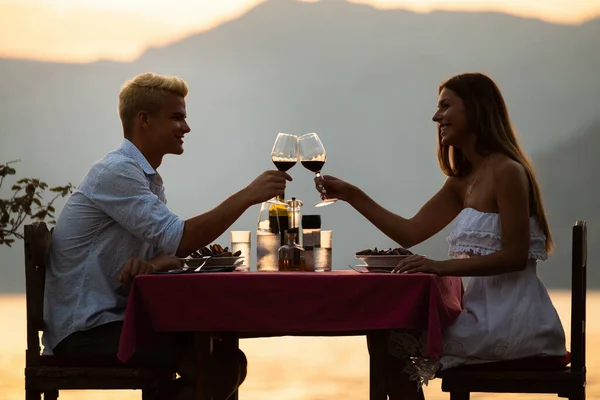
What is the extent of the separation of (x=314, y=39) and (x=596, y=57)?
234 cm

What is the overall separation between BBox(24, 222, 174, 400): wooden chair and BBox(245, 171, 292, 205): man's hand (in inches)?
19.5

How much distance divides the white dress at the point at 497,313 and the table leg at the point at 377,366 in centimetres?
15

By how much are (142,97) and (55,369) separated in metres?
0.80

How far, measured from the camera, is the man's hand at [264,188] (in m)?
2.43

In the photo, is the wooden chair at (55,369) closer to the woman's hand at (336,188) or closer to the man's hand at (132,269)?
the man's hand at (132,269)

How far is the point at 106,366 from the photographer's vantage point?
233 cm

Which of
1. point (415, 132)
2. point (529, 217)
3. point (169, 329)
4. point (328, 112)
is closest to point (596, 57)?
point (415, 132)

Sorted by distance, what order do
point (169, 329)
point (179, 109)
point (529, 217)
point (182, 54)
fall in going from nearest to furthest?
point (169, 329) → point (529, 217) → point (179, 109) → point (182, 54)

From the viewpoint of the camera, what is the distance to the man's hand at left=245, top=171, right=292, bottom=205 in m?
2.43

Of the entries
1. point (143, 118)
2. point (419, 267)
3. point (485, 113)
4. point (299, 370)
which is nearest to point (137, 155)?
point (143, 118)

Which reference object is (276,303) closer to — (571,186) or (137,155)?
(137,155)

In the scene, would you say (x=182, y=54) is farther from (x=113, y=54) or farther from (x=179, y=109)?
(x=179, y=109)

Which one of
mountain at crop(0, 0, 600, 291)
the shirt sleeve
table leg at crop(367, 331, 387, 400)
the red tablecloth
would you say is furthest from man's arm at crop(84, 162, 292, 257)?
mountain at crop(0, 0, 600, 291)

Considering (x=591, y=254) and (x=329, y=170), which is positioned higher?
(x=329, y=170)
